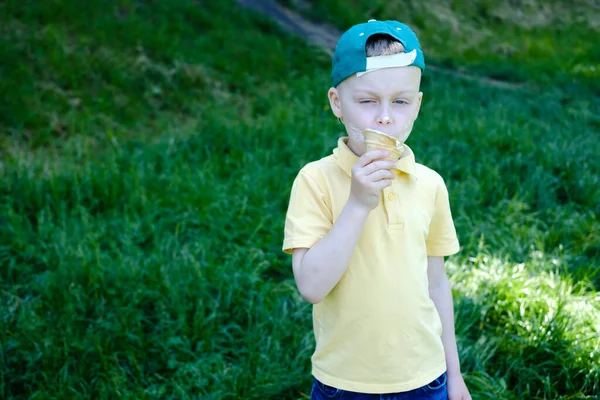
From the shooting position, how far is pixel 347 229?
4.66 feet

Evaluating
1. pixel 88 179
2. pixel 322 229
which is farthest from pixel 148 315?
pixel 322 229

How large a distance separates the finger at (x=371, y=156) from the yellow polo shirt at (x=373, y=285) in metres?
0.14

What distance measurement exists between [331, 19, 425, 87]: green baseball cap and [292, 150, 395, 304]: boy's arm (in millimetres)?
201

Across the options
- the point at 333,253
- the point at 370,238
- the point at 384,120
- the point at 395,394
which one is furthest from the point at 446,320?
the point at 384,120

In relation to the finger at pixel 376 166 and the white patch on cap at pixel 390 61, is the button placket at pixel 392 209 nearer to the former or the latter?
the finger at pixel 376 166

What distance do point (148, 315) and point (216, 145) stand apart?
2.03m

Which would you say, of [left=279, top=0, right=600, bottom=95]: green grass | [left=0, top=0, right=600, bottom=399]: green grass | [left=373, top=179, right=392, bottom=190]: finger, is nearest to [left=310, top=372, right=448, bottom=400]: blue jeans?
[left=373, top=179, right=392, bottom=190]: finger

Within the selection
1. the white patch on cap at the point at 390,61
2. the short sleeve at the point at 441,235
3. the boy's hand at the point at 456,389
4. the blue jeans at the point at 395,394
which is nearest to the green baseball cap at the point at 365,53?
the white patch on cap at the point at 390,61

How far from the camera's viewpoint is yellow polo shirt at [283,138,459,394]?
60.1 inches

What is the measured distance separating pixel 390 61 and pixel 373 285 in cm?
51

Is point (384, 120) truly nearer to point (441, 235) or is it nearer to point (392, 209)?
point (392, 209)

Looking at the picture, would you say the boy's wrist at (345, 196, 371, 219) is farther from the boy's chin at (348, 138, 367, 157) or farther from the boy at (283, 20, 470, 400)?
the boy's chin at (348, 138, 367, 157)

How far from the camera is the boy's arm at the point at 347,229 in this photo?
140cm

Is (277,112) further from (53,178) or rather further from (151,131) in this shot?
(53,178)
